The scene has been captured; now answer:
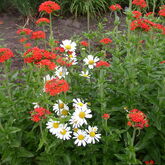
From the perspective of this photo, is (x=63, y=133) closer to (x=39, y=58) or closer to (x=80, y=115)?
(x=80, y=115)

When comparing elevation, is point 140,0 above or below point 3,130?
above

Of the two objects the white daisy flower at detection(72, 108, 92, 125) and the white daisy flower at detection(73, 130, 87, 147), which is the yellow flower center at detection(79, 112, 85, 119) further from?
the white daisy flower at detection(73, 130, 87, 147)

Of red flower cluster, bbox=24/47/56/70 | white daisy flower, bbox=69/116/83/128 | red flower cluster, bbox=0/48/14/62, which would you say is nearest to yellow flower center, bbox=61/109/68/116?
white daisy flower, bbox=69/116/83/128

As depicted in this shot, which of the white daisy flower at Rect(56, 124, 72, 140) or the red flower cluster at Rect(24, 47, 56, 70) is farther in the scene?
the white daisy flower at Rect(56, 124, 72, 140)

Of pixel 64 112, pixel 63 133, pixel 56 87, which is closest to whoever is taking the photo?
pixel 56 87

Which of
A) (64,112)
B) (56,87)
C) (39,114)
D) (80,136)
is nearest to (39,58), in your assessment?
(56,87)

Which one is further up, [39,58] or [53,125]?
[39,58]

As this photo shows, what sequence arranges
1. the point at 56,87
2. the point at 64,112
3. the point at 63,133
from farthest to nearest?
1. the point at 64,112
2. the point at 63,133
3. the point at 56,87

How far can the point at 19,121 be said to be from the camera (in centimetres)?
215

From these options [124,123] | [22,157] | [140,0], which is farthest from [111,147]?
[140,0]

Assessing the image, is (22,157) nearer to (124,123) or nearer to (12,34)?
(124,123)

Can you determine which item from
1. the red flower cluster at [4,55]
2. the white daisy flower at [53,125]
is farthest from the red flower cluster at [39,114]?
the red flower cluster at [4,55]

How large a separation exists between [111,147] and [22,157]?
740mm

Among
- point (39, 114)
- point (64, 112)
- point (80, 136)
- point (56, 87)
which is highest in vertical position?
point (56, 87)
